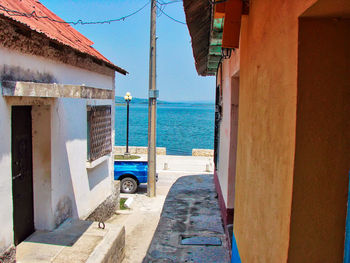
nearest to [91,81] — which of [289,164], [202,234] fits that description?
[202,234]

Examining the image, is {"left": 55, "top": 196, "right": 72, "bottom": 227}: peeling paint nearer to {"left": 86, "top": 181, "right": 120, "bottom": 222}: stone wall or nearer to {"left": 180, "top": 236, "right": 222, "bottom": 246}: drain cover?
{"left": 86, "top": 181, "right": 120, "bottom": 222}: stone wall

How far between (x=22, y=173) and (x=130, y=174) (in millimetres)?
7810

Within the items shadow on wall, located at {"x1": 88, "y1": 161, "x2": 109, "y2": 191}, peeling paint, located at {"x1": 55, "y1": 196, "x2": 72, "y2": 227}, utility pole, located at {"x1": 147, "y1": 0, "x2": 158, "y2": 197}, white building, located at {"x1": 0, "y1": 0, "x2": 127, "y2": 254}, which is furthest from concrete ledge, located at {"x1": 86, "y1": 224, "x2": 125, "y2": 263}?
utility pole, located at {"x1": 147, "y1": 0, "x2": 158, "y2": 197}

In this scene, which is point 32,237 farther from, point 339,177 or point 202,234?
point 339,177

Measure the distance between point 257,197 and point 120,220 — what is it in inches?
269

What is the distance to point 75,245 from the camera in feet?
17.8

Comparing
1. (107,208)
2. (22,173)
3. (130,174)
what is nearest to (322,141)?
(22,173)

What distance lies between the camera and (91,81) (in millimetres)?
7656

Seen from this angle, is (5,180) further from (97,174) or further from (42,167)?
(97,174)

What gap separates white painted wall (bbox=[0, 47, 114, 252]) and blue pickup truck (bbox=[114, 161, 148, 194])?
4.80 m

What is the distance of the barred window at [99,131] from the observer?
25.0 ft

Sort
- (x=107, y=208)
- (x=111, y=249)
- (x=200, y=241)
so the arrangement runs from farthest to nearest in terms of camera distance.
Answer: (x=107, y=208) < (x=200, y=241) < (x=111, y=249)

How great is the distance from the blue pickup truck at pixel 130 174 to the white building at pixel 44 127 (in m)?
4.64

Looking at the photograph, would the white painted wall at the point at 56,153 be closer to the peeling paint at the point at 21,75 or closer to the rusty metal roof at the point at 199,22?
the peeling paint at the point at 21,75
